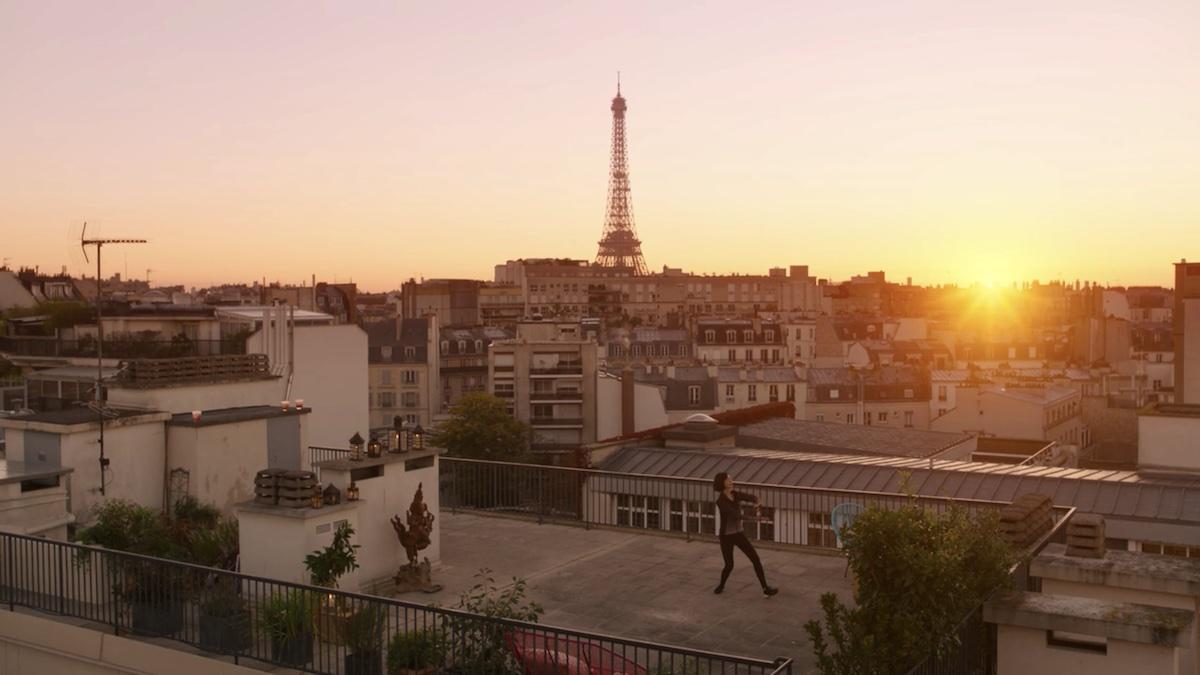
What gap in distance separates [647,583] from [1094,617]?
529 centimetres

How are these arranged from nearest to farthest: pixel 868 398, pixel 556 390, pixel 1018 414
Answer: pixel 1018 414 → pixel 556 390 → pixel 868 398

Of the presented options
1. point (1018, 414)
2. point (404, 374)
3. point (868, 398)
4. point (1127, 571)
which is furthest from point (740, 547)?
point (404, 374)

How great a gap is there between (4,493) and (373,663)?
6.34 metres

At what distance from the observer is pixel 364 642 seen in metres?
9.07

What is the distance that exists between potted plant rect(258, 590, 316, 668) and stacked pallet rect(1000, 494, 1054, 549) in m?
6.97

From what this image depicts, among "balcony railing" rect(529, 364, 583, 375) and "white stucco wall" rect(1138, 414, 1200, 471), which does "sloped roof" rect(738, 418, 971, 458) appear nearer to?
"white stucco wall" rect(1138, 414, 1200, 471)

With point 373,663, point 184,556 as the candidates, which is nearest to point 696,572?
point 373,663

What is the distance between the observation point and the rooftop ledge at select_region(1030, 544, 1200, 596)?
9852 mm

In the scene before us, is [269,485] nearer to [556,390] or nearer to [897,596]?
[897,596]

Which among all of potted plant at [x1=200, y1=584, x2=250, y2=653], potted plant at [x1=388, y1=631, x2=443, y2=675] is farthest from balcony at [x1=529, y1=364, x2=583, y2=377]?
potted plant at [x1=388, y1=631, x2=443, y2=675]

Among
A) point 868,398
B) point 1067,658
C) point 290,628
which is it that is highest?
point 290,628

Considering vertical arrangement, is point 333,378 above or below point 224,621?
above

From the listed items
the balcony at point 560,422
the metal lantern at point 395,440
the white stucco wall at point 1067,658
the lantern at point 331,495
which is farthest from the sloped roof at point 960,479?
the balcony at point 560,422

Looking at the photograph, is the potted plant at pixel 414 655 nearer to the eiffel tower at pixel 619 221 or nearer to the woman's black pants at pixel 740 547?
the woman's black pants at pixel 740 547
